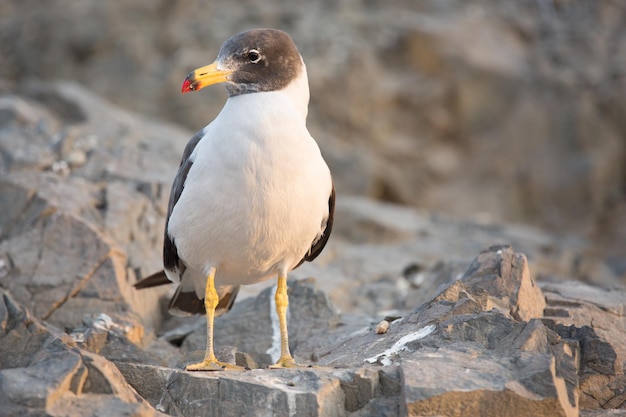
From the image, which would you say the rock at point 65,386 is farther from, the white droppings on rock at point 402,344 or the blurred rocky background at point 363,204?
the white droppings on rock at point 402,344

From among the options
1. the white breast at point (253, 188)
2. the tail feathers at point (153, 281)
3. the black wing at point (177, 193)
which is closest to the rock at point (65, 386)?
the white breast at point (253, 188)

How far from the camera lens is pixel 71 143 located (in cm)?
1026

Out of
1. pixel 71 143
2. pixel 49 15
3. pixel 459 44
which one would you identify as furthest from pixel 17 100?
pixel 459 44

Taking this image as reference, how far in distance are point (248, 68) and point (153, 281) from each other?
6.88 ft

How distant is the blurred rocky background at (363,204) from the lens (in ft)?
16.5

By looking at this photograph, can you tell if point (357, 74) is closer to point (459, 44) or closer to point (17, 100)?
point (459, 44)

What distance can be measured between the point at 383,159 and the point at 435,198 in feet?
3.74

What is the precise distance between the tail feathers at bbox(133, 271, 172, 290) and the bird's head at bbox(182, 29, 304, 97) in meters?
1.82

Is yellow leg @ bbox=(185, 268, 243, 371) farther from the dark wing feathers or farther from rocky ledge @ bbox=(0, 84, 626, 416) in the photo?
the dark wing feathers

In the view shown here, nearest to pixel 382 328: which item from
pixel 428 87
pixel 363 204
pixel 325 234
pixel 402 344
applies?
pixel 402 344

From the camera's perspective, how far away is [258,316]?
713 cm

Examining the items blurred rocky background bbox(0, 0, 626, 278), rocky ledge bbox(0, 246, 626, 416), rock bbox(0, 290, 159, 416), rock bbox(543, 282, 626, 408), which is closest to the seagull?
rocky ledge bbox(0, 246, 626, 416)

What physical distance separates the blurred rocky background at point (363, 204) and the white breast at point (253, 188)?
872 mm

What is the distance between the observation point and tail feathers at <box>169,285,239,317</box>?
7.18 meters
